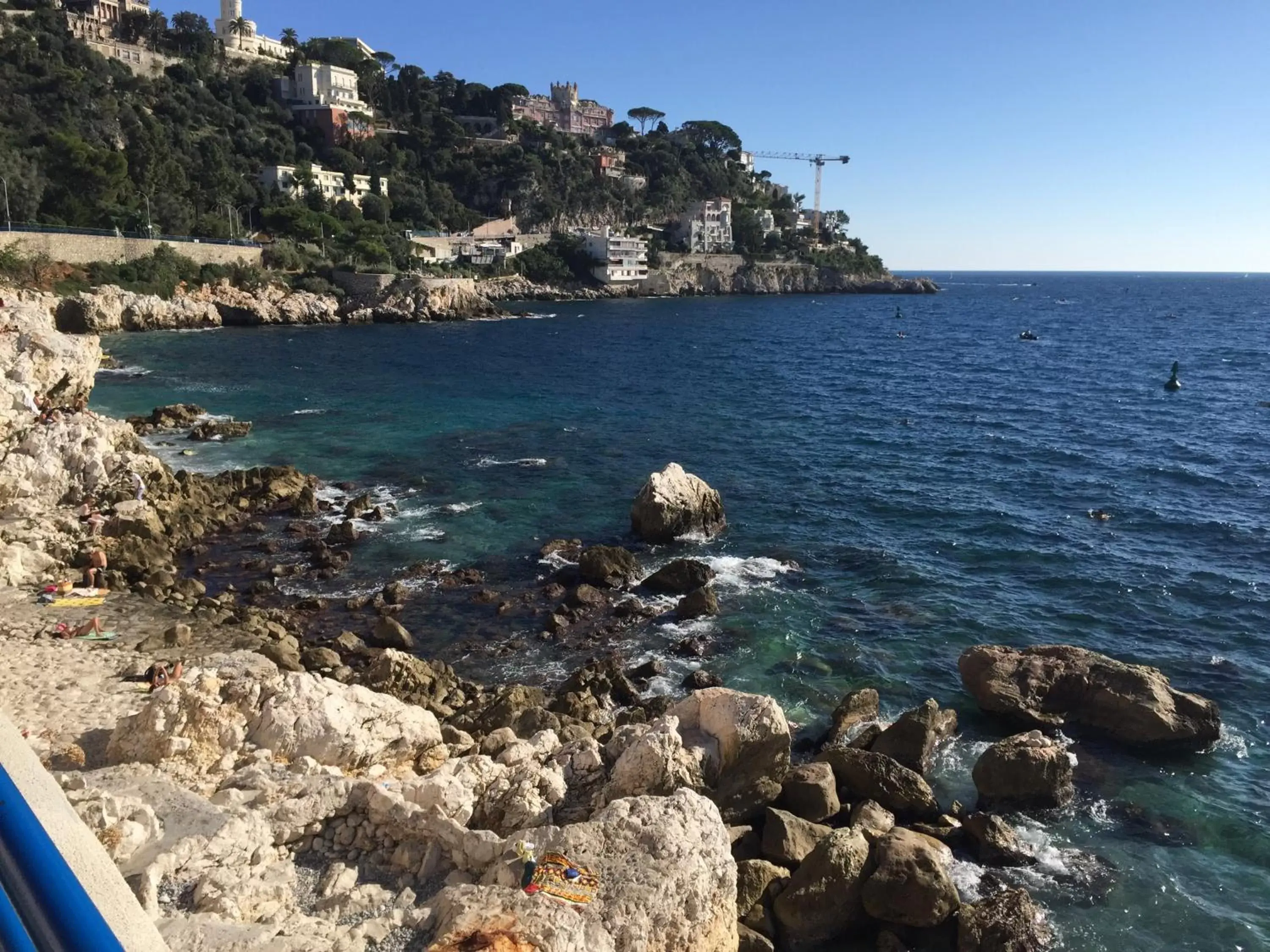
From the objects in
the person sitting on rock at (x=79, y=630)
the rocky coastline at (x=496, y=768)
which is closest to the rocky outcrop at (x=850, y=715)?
the rocky coastline at (x=496, y=768)

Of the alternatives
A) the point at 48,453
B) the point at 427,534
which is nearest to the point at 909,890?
the point at 427,534

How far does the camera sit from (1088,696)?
57.2 ft

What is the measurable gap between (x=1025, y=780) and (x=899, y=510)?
56.0 ft

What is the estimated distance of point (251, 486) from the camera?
2994cm

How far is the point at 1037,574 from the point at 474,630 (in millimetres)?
16361

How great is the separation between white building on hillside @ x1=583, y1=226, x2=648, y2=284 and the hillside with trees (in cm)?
1569

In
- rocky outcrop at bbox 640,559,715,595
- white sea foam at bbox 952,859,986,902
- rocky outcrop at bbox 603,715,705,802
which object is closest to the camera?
rocky outcrop at bbox 603,715,705,802

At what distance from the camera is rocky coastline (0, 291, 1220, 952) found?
28.9 feet

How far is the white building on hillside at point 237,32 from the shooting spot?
145875 millimetres

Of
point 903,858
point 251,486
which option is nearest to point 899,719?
point 903,858

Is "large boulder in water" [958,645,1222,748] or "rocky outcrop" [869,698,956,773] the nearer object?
"rocky outcrop" [869,698,956,773]

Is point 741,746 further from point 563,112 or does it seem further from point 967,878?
point 563,112

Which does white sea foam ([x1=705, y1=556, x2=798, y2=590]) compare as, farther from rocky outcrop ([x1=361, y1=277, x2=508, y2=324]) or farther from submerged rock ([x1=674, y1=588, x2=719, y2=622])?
rocky outcrop ([x1=361, y1=277, x2=508, y2=324])

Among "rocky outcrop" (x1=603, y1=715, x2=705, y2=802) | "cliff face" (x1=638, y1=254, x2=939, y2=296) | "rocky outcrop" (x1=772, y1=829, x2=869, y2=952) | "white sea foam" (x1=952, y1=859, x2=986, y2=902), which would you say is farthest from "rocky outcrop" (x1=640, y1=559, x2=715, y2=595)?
"cliff face" (x1=638, y1=254, x2=939, y2=296)
